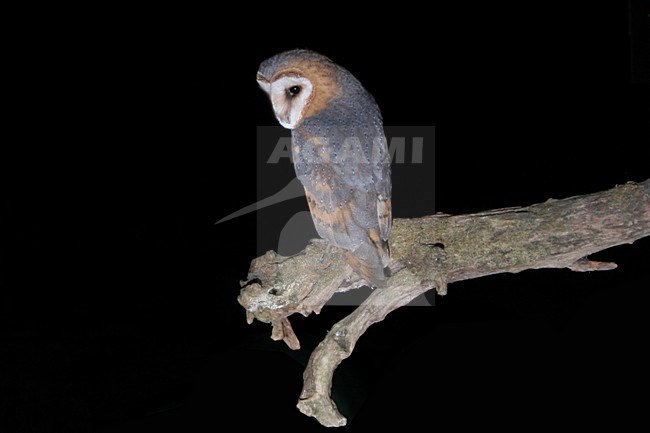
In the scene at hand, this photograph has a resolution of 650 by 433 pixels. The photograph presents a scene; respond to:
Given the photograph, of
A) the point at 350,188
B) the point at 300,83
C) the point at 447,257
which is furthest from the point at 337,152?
the point at 447,257

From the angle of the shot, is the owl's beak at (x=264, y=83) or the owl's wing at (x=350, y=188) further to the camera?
the owl's beak at (x=264, y=83)

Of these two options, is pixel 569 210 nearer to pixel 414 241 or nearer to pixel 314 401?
pixel 414 241

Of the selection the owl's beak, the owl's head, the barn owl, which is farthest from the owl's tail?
the owl's beak

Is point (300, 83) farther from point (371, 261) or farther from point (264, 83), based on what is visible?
point (371, 261)

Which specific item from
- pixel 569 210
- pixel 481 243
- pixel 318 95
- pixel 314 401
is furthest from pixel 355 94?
pixel 314 401

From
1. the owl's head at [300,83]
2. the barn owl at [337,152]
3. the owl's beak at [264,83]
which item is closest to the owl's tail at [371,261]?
the barn owl at [337,152]

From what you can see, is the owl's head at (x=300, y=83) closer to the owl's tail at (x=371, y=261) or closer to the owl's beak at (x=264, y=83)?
the owl's beak at (x=264, y=83)

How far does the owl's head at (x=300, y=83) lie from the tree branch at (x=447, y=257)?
0.48 metres

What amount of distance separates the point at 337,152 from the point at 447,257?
543 millimetres

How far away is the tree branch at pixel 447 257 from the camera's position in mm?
1687

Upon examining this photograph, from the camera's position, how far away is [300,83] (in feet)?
5.74

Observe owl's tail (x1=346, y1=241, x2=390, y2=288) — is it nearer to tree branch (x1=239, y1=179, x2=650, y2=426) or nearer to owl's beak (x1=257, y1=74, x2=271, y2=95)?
tree branch (x1=239, y1=179, x2=650, y2=426)

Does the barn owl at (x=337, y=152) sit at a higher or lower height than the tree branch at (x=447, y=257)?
higher

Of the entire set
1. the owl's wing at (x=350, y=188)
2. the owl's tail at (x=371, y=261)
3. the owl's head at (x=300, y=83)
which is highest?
the owl's head at (x=300, y=83)
